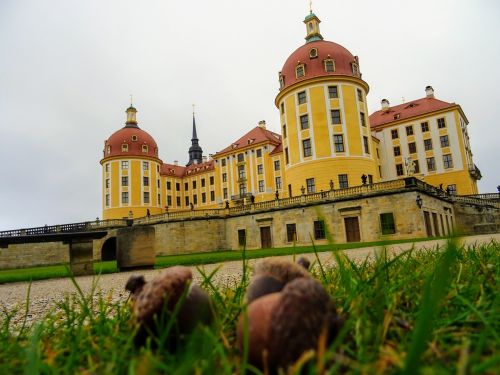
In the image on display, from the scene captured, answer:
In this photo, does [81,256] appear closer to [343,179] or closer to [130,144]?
[343,179]

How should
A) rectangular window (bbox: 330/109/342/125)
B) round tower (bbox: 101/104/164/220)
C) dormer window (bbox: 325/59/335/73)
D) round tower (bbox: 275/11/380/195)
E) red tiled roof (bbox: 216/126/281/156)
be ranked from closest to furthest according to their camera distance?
round tower (bbox: 275/11/380/195), rectangular window (bbox: 330/109/342/125), dormer window (bbox: 325/59/335/73), red tiled roof (bbox: 216/126/281/156), round tower (bbox: 101/104/164/220)

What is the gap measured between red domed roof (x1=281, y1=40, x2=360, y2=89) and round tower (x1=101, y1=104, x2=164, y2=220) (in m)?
28.2

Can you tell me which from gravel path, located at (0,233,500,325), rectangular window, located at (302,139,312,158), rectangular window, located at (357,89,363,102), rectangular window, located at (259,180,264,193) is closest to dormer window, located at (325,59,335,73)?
rectangular window, located at (357,89,363,102)

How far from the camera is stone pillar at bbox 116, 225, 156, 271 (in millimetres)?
9909

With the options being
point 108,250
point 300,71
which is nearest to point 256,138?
point 300,71

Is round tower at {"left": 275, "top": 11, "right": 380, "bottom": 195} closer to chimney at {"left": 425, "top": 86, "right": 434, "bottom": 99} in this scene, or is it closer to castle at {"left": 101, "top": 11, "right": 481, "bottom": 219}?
castle at {"left": 101, "top": 11, "right": 481, "bottom": 219}

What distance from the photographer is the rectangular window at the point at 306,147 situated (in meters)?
32.2

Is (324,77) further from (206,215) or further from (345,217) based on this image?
(206,215)

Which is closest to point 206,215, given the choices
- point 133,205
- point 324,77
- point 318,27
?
point 324,77

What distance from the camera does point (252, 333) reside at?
88cm

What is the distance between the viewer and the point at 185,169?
68.8 m

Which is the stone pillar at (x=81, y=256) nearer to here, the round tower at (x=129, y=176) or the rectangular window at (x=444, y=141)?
the round tower at (x=129, y=176)

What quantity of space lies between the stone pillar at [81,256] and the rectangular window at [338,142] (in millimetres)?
25020

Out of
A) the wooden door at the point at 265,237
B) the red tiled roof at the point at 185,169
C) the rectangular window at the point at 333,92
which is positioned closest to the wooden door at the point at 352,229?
the wooden door at the point at 265,237
